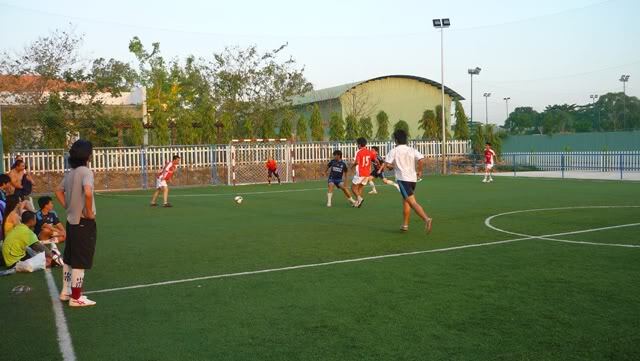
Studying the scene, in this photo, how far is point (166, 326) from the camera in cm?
566

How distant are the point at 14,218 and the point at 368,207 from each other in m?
9.69

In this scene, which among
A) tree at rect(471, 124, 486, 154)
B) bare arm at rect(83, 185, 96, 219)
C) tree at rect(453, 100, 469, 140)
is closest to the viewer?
bare arm at rect(83, 185, 96, 219)

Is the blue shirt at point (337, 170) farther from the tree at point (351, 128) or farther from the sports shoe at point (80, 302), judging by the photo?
the tree at point (351, 128)

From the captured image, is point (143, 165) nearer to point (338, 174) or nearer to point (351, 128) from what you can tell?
point (338, 174)

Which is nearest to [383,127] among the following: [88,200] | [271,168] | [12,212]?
[271,168]

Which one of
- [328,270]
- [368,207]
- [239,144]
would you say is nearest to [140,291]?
[328,270]

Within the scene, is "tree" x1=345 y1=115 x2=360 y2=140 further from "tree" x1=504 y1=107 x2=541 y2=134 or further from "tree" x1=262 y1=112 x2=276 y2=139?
"tree" x1=504 y1=107 x2=541 y2=134

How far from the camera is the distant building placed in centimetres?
5391

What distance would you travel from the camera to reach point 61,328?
18.7 feet

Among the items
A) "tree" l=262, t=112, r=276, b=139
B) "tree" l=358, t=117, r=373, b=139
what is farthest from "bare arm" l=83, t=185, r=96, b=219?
"tree" l=358, t=117, r=373, b=139

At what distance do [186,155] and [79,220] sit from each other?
25.8m

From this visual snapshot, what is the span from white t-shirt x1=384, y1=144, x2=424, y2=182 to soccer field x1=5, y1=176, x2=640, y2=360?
3.59 ft

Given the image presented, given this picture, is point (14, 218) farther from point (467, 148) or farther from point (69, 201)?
point (467, 148)

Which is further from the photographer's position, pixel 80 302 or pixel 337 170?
pixel 337 170
